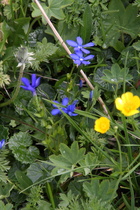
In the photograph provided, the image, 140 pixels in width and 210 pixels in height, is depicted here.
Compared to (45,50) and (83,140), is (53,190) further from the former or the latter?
(45,50)

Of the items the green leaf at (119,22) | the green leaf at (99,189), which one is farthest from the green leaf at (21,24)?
the green leaf at (99,189)

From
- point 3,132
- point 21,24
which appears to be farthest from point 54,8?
point 3,132

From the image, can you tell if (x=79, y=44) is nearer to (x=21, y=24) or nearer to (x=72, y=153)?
(x=21, y=24)

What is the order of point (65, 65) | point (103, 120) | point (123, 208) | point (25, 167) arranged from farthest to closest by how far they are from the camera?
point (65, 65) → point (25, 167) → point (123, 208) → point (103, 120)

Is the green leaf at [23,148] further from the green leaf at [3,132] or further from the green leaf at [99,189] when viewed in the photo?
the green leaf at [99,189]

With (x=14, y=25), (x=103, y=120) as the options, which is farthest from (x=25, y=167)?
(x=14, y=25)

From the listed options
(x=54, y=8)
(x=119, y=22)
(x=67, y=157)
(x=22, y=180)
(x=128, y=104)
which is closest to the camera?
(x=128, y=104)
